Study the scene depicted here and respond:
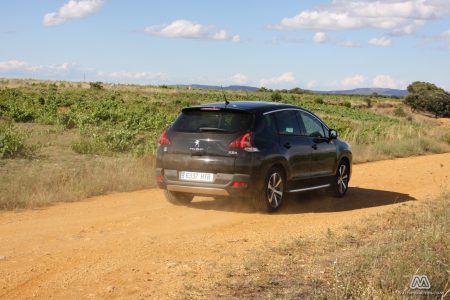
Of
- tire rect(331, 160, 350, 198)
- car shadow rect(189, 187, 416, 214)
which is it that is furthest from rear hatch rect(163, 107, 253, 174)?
tire rect(331, 160, 350, 198)

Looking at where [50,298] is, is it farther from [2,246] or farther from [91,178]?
[91,178]

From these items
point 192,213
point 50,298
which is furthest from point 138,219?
point 50,298

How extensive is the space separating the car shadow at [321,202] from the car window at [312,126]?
1.28 metres

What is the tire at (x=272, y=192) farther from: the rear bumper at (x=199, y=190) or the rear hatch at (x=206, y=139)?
the rear hatch at (x=206, y=139)

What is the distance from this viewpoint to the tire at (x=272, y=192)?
32.6 ft

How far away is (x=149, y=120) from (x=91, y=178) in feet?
51.8

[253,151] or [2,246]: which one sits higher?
[253,151]

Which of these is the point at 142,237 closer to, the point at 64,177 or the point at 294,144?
the point at 294,144

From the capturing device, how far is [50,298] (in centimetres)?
553

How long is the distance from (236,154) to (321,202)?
2896 millimetres

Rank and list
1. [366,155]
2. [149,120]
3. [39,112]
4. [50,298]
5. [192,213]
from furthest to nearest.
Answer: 1. [39,112]
2. [149,120]
3. [366,155]
4. [192,213]
5. [50,298]

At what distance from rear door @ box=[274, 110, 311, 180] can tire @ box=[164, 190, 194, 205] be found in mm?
1869

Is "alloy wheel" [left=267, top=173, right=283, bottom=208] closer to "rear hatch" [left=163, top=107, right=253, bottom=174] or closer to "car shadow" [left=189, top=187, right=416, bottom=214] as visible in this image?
"car shadow" [left=189, top=187, right=416, bottom=214]

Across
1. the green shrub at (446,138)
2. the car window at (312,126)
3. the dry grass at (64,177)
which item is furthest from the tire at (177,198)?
the green shrub at (446,138)
